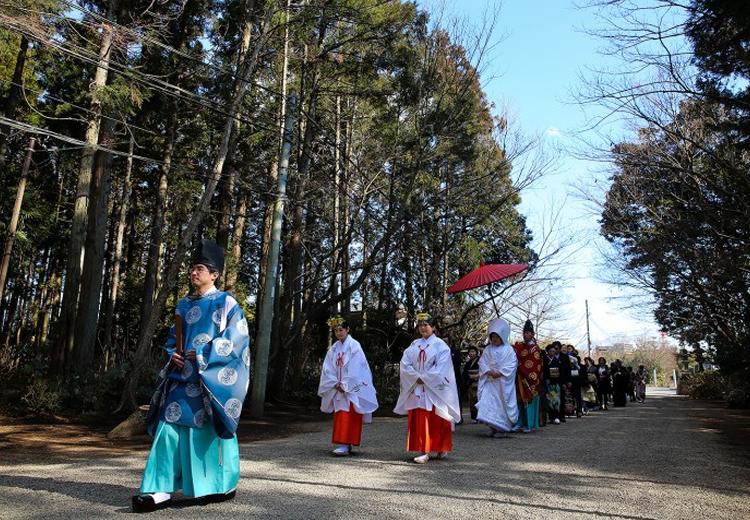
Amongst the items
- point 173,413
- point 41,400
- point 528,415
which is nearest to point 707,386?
point 528,415

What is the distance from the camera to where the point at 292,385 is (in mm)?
20656

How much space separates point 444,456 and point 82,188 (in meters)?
12.6

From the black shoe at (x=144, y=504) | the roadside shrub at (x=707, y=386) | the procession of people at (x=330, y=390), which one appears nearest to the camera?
the black shoe at (x=144, y=504)

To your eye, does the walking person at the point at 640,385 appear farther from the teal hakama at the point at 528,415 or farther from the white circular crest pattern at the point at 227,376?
the white circular crest pattern at the point at 227,376

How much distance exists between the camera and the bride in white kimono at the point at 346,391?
8.54 metres

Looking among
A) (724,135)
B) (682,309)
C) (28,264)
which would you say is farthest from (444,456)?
(28,264)

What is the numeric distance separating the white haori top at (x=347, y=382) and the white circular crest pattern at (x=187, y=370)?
3.91 meters

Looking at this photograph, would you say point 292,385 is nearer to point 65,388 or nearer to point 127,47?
point 65,388

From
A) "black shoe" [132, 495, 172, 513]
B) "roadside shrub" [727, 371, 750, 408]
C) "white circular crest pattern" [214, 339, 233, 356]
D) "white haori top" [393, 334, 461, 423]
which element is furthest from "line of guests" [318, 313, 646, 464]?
"roadside shrub" [727, 371, 750, 408]

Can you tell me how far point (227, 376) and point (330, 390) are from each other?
3.99 meters

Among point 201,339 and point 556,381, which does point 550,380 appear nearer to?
point 556,381

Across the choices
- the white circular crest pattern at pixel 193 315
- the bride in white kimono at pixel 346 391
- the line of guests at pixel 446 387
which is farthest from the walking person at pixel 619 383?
the white circular crest pattern at pixel 193 315

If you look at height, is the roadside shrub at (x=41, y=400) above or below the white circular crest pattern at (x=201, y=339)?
below

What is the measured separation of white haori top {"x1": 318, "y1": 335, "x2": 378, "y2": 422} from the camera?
869 centimetres
